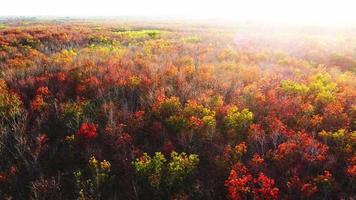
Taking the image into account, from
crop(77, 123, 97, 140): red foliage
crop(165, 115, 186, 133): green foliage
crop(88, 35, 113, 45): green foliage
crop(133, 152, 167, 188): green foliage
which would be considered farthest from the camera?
crop(88, 35, 113, 45): green foliage

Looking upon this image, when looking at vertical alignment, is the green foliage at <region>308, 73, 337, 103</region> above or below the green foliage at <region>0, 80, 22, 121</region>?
above

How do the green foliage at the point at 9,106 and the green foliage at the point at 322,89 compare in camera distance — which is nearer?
the green foliage at the point at 9,106

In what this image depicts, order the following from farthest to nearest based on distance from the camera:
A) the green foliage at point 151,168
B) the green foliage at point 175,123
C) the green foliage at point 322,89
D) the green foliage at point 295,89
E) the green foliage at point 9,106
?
the green foliage at point 295,89, the green foliage at point 322,89, the green foliage at point 9,106, the green foliage at point 175,123, the green foliage at point 151,168

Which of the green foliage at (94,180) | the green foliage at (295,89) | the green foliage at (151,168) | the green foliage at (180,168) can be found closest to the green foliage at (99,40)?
the green foliage at (295,89)

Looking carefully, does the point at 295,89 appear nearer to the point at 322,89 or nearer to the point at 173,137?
the point at 322,89

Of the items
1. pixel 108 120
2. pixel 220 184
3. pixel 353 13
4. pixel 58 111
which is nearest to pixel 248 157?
pixel 220 184

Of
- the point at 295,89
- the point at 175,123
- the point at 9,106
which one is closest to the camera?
the point at 175,123

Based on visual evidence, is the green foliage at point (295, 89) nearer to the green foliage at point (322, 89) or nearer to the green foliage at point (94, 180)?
the green foliage at point (322, 89)

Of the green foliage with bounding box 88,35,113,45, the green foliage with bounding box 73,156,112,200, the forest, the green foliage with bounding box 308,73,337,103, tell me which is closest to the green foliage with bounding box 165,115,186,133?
the forest

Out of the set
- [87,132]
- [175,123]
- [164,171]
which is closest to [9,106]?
[87,132]

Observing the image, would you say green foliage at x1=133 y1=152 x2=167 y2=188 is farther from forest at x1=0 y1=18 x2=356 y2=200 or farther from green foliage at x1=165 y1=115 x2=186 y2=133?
green foliage at x1=165 y1=115 x2=186 y2=133

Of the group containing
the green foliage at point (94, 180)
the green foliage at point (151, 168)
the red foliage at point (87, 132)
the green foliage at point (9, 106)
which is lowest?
the green foliage at point (94, 180)

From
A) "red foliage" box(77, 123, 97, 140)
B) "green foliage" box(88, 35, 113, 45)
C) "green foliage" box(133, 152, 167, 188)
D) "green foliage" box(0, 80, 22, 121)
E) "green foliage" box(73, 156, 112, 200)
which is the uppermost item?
"green foliage" box(88, 35, 113, 45)
